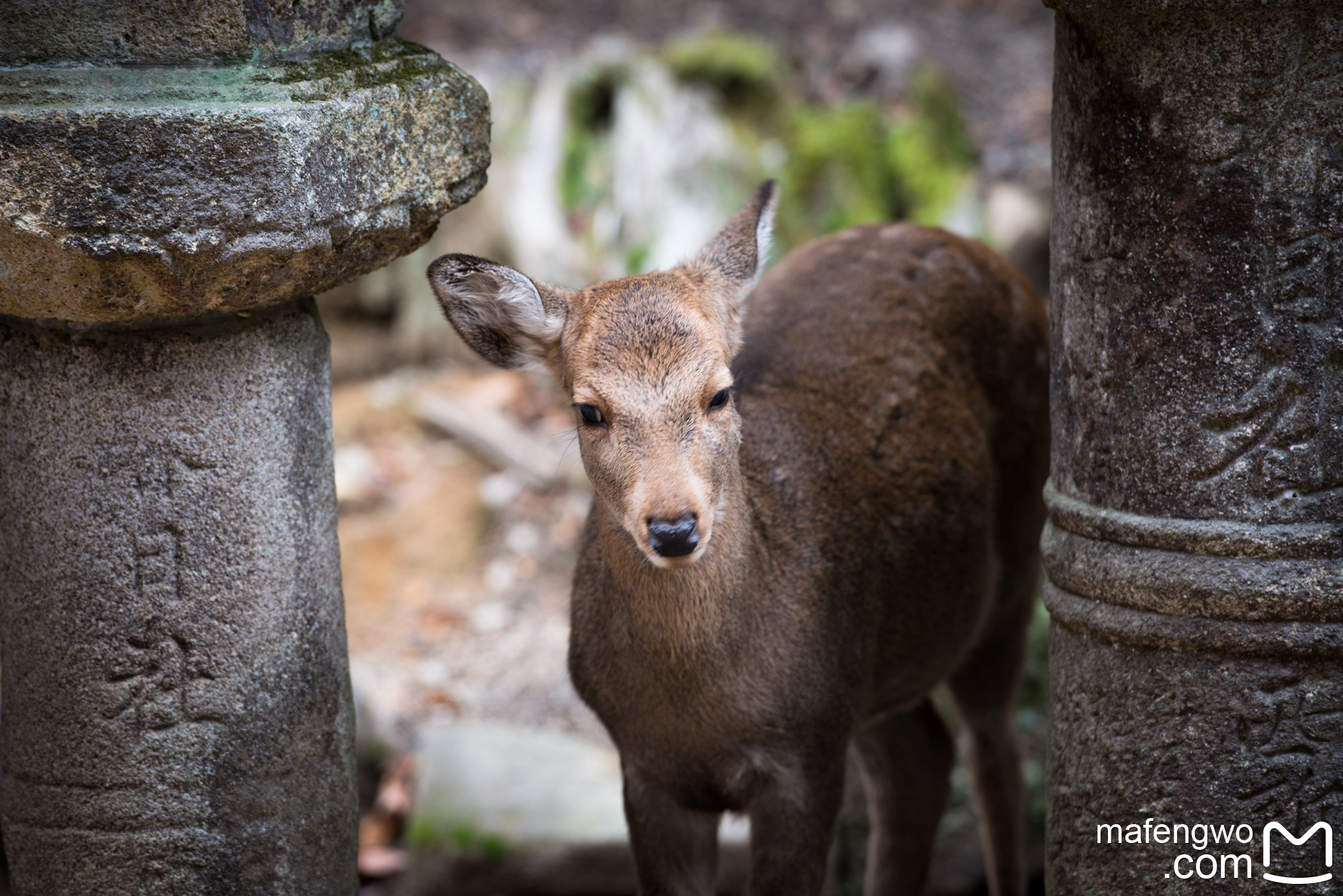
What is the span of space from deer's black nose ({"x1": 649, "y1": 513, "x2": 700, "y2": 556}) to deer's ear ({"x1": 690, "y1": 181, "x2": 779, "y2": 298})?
0.87 meters

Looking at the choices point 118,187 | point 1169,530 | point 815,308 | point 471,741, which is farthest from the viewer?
point 471,741

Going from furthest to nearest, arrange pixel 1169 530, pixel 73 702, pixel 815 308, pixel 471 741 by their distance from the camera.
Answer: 1. pixel 471 741
2. pixel 815 308
3. pixel 73 702
4. pixel 1169 530

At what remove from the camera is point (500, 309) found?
3.37 meters

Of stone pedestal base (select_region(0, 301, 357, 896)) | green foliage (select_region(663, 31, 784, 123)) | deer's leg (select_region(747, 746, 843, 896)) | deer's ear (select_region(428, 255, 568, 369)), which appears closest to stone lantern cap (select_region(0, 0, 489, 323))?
stone pedestal base (select_region(0, 301, 357, 896))

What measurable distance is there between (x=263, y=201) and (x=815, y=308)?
1976mm

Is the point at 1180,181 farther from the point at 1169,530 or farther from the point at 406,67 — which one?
the point at 406,67

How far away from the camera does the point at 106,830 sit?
116 inches

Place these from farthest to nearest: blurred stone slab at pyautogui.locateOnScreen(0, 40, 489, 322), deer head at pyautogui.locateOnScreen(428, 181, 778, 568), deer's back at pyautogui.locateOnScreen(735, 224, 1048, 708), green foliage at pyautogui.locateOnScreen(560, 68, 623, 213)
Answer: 1. green foliage at pyautogui.locateOnScreen(560, 68, 623, 213)
2. deer's back at pyautogui.locateOnScreen(735, 224, 1048, 708)
3. deer head at pyautogui.locateOnScreen(428, 181, 778, 568)
4. blurred stone slab at pyautogui.locateOnScreen(0, 40, 489, 322)

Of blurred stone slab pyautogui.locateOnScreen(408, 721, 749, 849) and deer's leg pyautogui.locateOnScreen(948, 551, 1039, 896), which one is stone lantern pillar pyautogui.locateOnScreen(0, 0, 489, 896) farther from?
deer's leg pyautogui.locateOnScreen(948, 551, 1039, 896)

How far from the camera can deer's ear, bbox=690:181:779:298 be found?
140 inches

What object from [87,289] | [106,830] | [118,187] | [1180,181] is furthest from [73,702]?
[1180,181]

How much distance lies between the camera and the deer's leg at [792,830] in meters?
3.43

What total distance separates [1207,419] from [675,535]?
44.0 inches

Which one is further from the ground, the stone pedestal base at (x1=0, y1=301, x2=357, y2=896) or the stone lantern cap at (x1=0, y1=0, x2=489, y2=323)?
the stone lantern cap at (x1=0, y1=0, x2=489, y2=323)
